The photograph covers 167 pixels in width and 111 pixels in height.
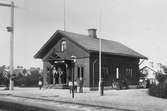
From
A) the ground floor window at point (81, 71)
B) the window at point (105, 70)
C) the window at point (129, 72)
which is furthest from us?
the window at point (129, 72)

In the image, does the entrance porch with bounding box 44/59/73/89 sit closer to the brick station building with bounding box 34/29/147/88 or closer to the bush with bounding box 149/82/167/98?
the brick station building with bounding box 34/29/147/88

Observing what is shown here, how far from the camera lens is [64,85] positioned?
35188 mm

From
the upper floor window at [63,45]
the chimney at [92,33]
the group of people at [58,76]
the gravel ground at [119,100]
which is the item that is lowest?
the gravel ground at [119,100]

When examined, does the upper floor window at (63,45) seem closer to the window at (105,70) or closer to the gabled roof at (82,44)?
the gabled roof at (82,44)

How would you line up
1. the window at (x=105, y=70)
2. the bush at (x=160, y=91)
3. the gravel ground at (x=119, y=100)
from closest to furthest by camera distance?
the gravel ground at (x=119, y=100)
the bush at (x=160, y=91)
the window at (x=105, y=70)

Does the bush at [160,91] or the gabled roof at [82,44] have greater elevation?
the gabled roof at [82,44]

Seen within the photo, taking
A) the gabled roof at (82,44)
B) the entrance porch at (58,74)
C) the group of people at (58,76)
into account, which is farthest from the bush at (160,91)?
the group of people at (58,76)

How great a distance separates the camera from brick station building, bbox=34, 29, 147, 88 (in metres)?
33.6

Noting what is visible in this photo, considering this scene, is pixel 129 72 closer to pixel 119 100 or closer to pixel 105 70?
pixel 105 70

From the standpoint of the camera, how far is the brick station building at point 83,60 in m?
33.6

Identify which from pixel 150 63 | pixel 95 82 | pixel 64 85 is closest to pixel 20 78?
pixel 64 85

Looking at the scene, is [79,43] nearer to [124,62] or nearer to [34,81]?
[124,62]

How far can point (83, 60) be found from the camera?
3388 centimetres

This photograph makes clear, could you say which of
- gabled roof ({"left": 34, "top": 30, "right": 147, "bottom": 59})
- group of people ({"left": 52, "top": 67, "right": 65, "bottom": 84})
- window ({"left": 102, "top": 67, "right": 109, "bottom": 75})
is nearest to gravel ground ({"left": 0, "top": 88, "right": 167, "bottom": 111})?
gabled roof ({"left": 34, "top": 30, "right": 147, "bottom": 59})
